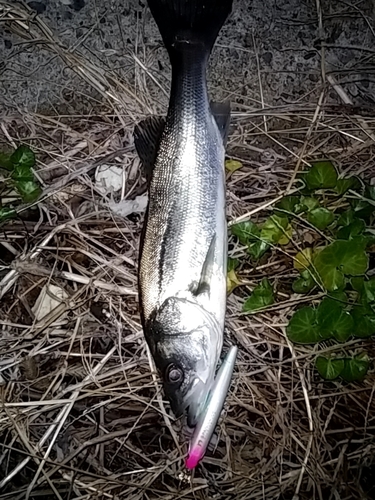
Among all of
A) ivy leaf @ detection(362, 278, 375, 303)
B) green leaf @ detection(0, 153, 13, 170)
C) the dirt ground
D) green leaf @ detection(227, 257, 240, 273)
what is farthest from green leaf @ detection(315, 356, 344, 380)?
green leaf @ detection(0, 153, 13, 170)

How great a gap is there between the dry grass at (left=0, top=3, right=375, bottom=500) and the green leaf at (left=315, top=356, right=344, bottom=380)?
0.10m

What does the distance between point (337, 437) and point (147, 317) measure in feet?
2.65

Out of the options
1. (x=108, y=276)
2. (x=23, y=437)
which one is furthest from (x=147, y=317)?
(x=23, y=437)

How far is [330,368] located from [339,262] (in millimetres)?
371

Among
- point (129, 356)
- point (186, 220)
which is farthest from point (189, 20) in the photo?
point (129, 356)

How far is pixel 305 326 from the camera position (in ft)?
7.65

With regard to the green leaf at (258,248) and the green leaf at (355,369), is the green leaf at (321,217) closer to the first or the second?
the green leaf at (258,248)

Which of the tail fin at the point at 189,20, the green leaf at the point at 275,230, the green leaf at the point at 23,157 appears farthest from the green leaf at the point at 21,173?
the green leaf at the point at 275,230

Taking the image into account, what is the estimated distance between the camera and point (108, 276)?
262cm

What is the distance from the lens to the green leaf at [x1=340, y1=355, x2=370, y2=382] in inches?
90.4

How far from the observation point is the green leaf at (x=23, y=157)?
267cm

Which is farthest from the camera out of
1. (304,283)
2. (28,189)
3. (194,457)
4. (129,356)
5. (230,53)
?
(230,53)

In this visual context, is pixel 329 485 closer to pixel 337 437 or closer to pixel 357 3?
pixel 337 437

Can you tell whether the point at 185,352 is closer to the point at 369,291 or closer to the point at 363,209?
the point at 369,291
